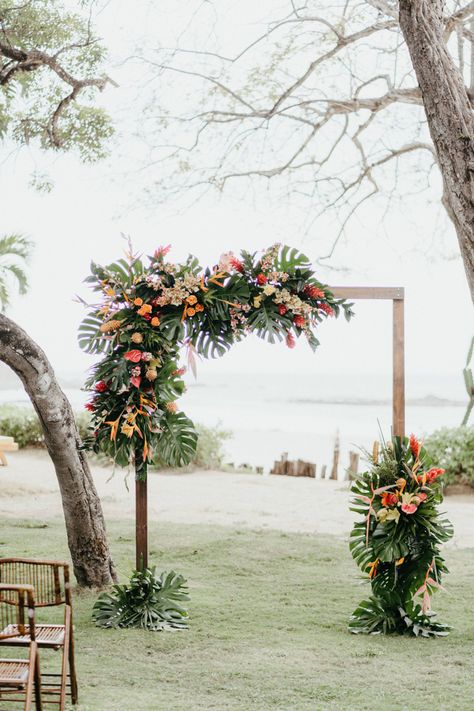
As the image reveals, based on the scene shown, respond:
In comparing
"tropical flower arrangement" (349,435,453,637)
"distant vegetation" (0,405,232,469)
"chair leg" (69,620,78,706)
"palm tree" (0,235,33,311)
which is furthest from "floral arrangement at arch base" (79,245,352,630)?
"palm tree" (0,235,33,311)

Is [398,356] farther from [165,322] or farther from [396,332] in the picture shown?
[165,322]

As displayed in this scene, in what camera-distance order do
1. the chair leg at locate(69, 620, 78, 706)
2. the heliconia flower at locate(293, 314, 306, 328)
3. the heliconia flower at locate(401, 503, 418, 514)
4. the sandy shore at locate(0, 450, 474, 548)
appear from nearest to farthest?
the chair leg at locate(69, 620, 78, 706) < the heliconia flower at locate(401, 503, 418, 514) < the heliconia flower at locate(293, 314, 306, 328) < the sandy shore at locate(0, 450, 474, 548)

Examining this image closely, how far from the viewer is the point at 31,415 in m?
13.7

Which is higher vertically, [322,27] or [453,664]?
[322,27]

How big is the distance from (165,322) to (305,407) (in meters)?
30.0

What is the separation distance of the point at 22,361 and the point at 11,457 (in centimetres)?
830

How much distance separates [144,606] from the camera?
5215 millimetres

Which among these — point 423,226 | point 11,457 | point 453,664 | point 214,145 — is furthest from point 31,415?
point 453,664

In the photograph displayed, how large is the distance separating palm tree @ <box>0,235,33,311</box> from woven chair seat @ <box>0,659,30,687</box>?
11415 millimetres

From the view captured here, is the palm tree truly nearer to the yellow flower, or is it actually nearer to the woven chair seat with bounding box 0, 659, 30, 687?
the yellow flower

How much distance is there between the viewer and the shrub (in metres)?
10.6

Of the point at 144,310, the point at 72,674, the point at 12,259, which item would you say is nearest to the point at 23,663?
the point at 72,674

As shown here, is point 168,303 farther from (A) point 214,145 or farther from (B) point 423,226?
(B) point 423,226

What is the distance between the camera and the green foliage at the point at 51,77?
7.45 metres
